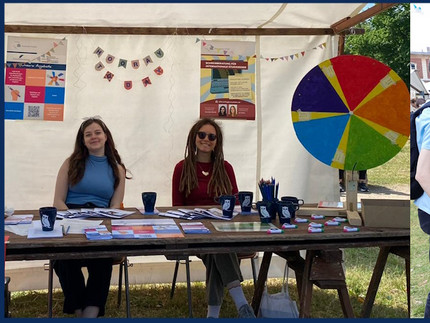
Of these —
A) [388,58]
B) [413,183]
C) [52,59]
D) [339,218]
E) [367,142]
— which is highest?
[388,58]

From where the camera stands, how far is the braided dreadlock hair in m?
3.39

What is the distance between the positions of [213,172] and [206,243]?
1.14 metres

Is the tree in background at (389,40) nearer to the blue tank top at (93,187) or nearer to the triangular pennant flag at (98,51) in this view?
the triangular pennant flag at (98,51)

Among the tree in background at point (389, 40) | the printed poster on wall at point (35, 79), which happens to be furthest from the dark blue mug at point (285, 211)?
the tree in background at point (389, 40)

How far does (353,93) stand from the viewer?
9.04ft

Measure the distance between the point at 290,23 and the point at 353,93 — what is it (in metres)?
1.31

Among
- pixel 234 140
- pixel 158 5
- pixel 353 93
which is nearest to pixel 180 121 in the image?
pixel 234 140

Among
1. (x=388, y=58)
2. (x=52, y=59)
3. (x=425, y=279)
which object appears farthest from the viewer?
(x=388, y=58)

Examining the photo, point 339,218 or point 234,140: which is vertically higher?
point 234,140

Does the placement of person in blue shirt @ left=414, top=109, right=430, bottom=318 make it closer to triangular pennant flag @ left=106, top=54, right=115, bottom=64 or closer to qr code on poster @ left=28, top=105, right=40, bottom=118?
triangular pennant flag @ left=106, top=54, right=115, bottom=64

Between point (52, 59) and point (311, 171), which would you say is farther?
point (311, 171)

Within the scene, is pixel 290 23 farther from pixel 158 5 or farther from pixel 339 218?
pixel 339 218

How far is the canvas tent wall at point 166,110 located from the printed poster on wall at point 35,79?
1.9 inches

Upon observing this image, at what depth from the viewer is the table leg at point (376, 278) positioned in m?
3.02
